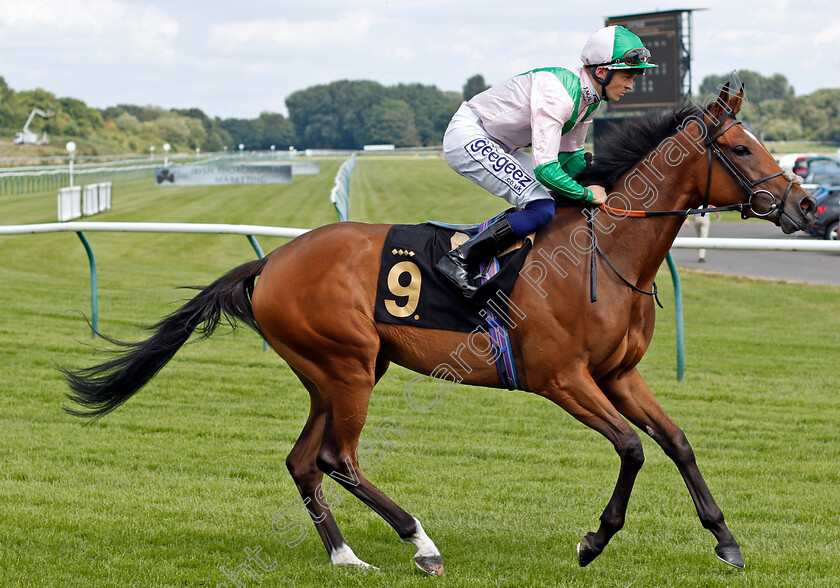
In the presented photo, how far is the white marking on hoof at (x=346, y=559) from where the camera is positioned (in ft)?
11.5

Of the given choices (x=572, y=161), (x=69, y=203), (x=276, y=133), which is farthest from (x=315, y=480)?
(x=276, y=133)

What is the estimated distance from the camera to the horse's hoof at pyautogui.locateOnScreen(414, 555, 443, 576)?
3393mm

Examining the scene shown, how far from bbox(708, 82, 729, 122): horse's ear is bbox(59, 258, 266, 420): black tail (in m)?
1.94

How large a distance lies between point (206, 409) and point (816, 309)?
7.52 m

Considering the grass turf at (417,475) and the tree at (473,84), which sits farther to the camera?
the tree at (473,84)

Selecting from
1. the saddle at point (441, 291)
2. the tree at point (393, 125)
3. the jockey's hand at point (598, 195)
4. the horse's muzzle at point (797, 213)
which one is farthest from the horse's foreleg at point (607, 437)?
the tree at point (393, 125)

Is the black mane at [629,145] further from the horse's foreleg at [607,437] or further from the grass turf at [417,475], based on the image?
the grass turf at [417,475]

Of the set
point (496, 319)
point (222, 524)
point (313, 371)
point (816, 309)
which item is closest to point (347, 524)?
point (222, 524)

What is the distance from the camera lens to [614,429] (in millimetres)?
3314

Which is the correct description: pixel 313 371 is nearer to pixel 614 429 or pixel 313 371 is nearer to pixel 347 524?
pixel 347 524

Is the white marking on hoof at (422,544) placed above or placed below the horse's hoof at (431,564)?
above

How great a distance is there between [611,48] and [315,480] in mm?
2104

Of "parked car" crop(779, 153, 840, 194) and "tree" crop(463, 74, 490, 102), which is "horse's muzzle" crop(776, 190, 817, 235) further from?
"tree" crop(463, 74, 490, 102)

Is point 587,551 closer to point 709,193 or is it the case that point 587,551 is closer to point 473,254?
point 473,254
